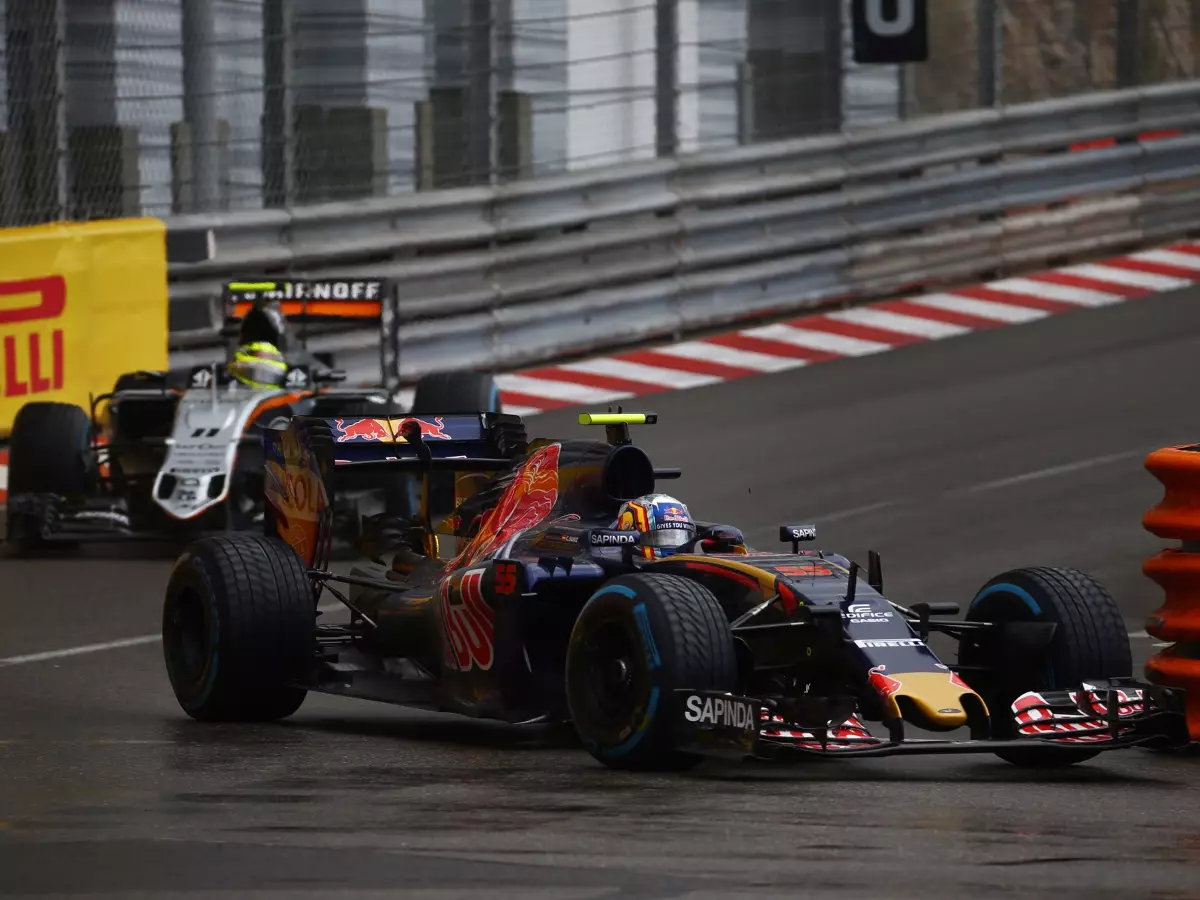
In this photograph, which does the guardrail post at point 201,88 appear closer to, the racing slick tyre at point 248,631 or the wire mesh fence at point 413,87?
the wire mesh fence at point 413,87

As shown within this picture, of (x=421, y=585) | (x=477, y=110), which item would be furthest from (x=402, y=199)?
(x=421, y=585)

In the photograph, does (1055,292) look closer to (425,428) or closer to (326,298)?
(326,298)

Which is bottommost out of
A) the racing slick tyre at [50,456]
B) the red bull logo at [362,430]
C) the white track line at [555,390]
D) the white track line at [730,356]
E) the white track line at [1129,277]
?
the racing slick tyre at [50,456]

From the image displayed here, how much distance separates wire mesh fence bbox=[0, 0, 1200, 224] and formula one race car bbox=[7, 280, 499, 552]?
206cm

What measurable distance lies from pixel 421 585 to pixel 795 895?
376 centimetres

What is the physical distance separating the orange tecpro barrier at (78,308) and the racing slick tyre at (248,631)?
25.1ft

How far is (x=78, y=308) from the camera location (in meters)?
16.9

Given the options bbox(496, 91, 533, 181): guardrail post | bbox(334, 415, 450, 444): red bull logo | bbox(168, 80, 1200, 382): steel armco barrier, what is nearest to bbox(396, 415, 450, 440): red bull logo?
bbox(334, 415, 450, 444): red bull logo

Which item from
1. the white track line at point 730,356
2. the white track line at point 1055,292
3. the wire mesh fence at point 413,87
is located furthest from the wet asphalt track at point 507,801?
the white track line at point 1055,292

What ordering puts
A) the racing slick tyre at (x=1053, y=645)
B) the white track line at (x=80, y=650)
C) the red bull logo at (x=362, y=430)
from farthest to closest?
1. the white track line at (x=80, y=650)
2. the red bull logo at (x=362, y=430)
3. the racing slick tyre at (x=1053, y=645)

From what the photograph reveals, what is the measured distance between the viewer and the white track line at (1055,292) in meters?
21.0

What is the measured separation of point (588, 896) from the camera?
561 cm

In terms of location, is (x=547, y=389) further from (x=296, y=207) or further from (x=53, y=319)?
(x=53, y=319)

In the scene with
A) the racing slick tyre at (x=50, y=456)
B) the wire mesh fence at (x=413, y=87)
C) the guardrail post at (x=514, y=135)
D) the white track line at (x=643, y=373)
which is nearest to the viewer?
the racing slick tyre at (x=50, y=456)
